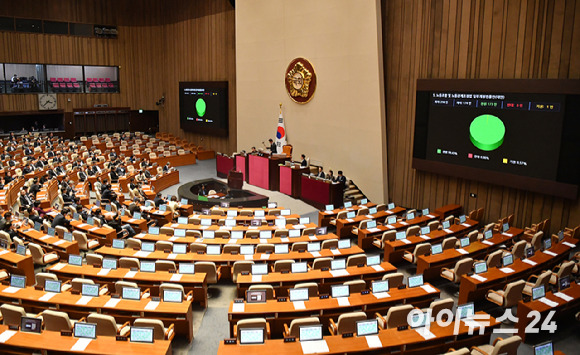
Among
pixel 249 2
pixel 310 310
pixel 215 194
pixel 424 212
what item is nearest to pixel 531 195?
pixel 424 212

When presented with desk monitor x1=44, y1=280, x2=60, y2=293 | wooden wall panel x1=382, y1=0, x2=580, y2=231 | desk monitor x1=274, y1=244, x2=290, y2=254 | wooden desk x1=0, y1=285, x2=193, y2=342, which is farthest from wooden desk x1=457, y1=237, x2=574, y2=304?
desk monitor x1=44, y1=280, x2=60, y2=293

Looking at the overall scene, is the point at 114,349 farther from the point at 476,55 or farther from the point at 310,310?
the point at 476,55

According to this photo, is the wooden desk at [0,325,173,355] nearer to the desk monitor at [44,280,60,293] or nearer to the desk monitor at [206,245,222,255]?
the desk monitor at [44,280,60,293]

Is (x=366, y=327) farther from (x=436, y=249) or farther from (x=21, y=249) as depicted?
(x=21, y=249)

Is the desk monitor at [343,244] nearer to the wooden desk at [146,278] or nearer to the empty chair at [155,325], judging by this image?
the wooden desk at [146,278]

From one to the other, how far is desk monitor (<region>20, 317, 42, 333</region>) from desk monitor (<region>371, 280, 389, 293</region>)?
5.27 metres

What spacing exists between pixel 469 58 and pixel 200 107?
17.0 meters

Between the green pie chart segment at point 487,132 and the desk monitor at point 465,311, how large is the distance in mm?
7438

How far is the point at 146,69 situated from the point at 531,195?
26143 mm

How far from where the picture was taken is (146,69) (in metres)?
30.7

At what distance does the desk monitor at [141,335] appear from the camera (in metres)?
6.11

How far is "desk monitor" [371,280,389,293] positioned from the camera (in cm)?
767

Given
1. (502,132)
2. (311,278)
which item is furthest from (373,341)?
(502,132)

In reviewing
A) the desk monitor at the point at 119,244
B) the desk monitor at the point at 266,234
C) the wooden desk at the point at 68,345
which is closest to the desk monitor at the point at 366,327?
the wooden desk at the point at 68,345
